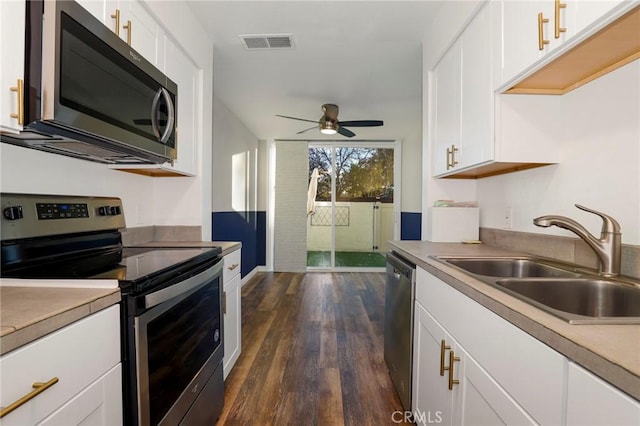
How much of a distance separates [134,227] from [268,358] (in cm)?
136

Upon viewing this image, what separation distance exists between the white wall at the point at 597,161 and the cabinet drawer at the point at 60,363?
1.80m

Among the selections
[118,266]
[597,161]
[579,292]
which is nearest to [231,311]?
[118,266]

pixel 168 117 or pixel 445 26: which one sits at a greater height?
pixel 445 26

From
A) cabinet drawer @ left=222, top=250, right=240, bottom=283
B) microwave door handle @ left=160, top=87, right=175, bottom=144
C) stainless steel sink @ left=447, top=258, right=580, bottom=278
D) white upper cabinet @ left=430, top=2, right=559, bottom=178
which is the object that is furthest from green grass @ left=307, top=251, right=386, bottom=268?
microwave door handle @ left=160, top=87, right=175, bottom=144

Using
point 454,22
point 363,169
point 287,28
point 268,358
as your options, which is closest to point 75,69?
point 287,28

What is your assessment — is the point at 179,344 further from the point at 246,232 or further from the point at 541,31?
the point at 246,232

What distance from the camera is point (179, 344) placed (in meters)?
1.27

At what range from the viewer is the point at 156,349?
108 centimetres

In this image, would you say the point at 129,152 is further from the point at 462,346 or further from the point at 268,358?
the point at 268,358

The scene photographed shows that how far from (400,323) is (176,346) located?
1236 millimetres

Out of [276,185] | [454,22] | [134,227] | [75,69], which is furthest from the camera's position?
[276,185]

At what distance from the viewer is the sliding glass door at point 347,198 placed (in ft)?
18.4

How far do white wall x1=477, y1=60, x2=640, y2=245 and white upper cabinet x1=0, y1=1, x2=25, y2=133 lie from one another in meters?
2.03

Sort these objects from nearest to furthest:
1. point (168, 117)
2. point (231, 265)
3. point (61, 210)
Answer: point (61, 210)
point (168, 117)
point (231, 265)
